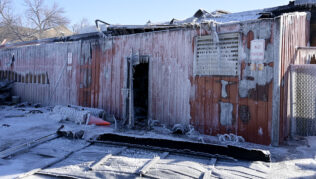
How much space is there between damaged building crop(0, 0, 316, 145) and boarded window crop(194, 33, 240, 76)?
0.03 metres

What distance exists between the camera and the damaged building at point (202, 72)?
663 centimetres

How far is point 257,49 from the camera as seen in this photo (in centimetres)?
666

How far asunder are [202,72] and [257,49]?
5.51 feet

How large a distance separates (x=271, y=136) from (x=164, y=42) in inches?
168

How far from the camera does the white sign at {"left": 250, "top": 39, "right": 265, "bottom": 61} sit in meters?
6.58

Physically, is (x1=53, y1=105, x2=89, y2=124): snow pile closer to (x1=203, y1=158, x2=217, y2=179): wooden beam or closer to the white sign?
(x1=203, y1=158, x2=217, y2=179): wooden beam

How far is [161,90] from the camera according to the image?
8.70 m

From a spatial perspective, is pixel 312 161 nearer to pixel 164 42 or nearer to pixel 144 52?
pixel 164 42

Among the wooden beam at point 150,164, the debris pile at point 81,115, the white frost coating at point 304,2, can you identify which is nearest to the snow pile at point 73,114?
the debris pile at point 81,115

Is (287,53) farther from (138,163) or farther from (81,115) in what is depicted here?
(81,115)

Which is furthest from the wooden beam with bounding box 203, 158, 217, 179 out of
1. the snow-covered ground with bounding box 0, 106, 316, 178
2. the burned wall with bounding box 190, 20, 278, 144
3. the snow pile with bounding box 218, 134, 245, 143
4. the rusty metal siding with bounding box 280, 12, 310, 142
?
the rusty metal siding with bounding box 280, 12, 310, 142

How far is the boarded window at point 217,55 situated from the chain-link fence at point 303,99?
5.86ft

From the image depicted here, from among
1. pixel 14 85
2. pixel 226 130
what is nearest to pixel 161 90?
pixel 226 130

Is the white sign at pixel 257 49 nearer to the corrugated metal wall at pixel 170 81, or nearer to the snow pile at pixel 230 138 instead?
the corrugated metal wall at pixel 170 81
